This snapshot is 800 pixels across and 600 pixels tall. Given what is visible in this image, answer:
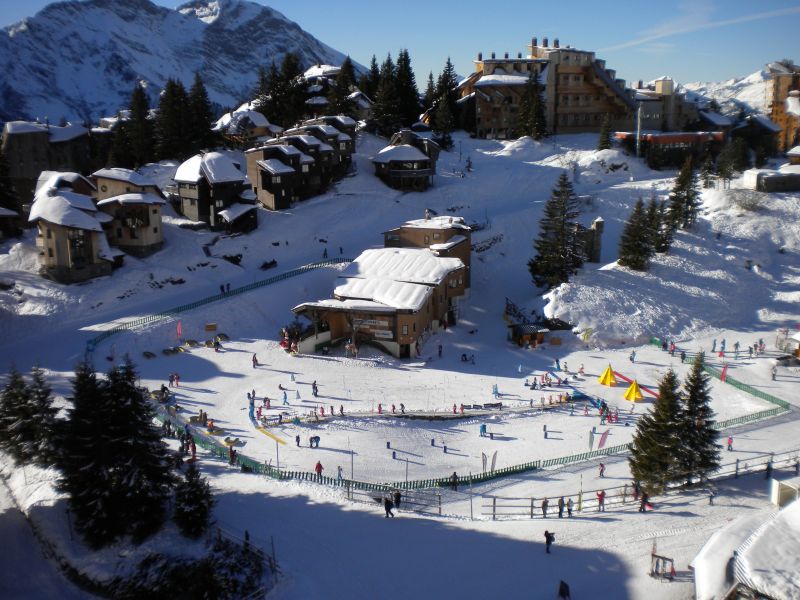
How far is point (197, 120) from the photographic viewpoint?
73.0 metres

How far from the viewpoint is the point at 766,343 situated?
158 ft

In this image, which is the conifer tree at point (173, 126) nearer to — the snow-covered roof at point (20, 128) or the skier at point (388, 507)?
the snow-covered roof at point (20, 128)

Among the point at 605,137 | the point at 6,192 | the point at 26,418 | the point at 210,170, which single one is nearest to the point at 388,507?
the point at 26,418

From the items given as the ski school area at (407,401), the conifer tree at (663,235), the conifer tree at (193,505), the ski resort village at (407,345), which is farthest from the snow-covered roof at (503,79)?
the conifer tree at (193,505)

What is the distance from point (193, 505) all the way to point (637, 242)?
43223mm

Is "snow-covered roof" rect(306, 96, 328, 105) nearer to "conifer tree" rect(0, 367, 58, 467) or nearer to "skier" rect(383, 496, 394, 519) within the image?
"conifer tree" rect(0, 367, 58, 467)

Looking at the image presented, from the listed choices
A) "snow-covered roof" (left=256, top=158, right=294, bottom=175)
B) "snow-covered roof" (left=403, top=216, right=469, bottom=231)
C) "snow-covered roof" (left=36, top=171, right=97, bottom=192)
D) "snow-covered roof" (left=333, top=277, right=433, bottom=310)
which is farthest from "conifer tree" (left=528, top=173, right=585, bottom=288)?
"snow-covered roof" (left=36, top=171, right=97, bottom=192)

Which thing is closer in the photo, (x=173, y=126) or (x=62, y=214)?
(x=62, y=214)

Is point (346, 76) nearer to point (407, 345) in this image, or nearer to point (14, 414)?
point (407, 345)

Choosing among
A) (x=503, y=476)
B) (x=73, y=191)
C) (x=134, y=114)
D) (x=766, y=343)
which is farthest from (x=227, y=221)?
(x=766, y=343)

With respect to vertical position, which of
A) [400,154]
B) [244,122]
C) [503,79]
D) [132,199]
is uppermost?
[503,79]

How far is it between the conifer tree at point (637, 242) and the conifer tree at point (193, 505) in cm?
4232

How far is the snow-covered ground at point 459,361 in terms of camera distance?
75.7 ft

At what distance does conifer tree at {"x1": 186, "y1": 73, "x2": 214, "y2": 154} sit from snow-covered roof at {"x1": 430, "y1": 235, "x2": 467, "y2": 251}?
32226 mm
